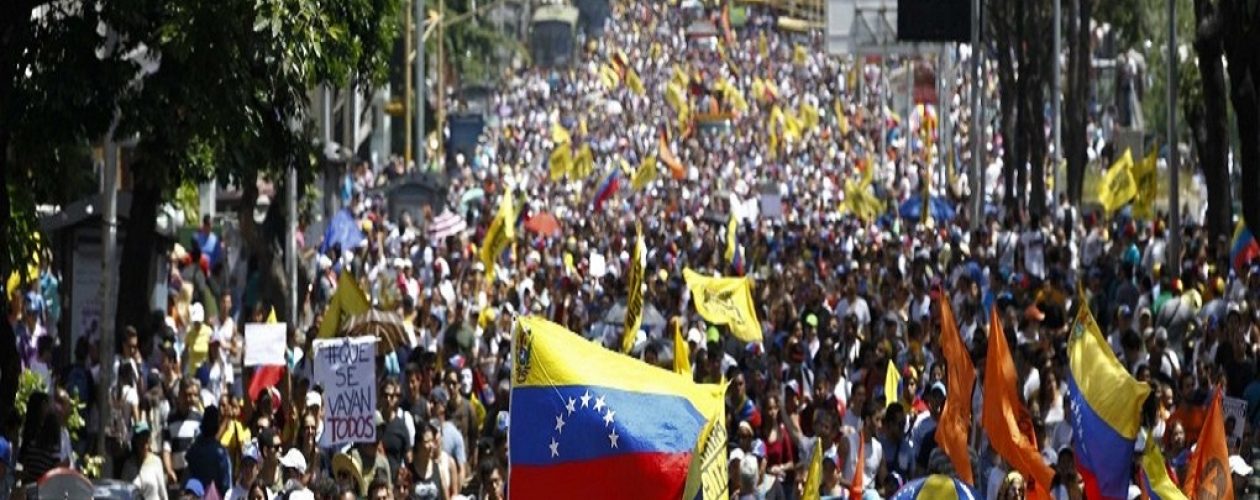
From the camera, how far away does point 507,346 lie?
26719 millimetres

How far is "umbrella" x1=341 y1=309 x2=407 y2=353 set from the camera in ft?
81.2

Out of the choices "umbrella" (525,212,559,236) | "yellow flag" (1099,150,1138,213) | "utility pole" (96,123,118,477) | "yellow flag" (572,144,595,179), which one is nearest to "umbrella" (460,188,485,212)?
"yellow flag" (572,144,595,179)

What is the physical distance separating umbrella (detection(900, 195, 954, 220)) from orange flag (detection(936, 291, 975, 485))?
3317 cm

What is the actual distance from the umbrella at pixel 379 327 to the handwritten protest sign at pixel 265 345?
1.01 metres

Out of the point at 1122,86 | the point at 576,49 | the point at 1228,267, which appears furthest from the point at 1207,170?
the point at 576,49

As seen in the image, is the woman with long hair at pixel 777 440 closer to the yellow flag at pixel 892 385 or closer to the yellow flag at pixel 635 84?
the yellow flag at pixel 892 385

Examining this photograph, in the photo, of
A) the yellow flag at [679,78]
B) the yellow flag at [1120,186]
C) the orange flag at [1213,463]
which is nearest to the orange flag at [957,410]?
the orange flag at [1213,463]

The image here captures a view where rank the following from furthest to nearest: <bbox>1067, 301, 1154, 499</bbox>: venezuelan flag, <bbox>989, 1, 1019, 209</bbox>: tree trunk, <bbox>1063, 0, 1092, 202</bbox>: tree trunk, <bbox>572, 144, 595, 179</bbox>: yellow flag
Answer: <bbox>572, 144, 595, 179</bbox>: yellow flag < <bbox>989, 1, 1019, 209</bbox>: tree trunk < <bbox>1063, 0, 1092, 202</bbox>: tree trunk < <bbox>1067, 301, 1154, 499</bbox>: venezuelan flag

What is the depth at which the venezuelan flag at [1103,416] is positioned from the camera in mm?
15805

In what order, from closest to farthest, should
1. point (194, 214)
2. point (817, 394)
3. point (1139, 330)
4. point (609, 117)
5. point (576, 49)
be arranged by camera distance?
point (817, 394) → point (1139, 330) → point (194, 214) → point (609, 117) → point (576, 49)

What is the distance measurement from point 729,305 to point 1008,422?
9.48 m

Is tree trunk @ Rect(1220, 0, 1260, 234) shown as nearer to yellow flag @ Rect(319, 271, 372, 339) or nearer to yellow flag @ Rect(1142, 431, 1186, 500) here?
yellow flag @ Rect(319, 271, 372, 339)

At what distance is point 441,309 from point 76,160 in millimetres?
7116

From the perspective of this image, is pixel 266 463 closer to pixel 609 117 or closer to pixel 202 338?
pixel 202 338
